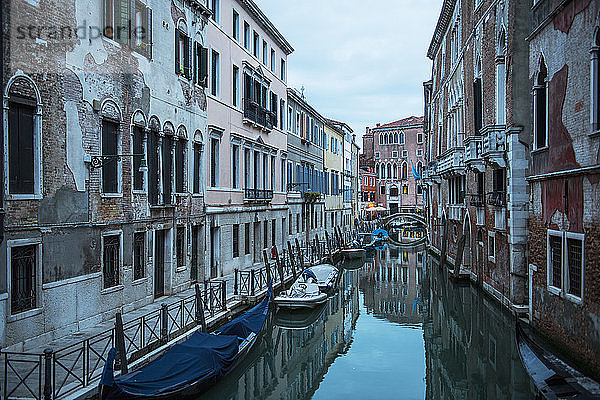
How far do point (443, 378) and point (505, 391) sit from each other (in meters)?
1.34

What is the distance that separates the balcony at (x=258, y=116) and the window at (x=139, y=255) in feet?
23.1

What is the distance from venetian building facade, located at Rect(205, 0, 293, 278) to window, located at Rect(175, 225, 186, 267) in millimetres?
1309

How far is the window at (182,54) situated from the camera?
1273 centimetres

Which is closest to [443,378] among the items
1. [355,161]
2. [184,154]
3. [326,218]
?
[184,154]

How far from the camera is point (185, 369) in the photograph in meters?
7.48

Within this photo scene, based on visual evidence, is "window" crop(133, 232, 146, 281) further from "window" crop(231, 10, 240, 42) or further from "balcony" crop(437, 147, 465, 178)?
"balcony" crop(437, 147, 465, 178)

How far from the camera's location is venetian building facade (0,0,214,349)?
767 centimetres

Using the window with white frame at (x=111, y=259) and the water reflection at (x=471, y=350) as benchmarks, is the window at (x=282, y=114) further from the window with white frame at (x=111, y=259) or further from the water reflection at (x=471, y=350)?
the window with white frame at (x=111, y=259)

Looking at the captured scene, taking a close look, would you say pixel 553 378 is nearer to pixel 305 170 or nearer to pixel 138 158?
pixel 138 158

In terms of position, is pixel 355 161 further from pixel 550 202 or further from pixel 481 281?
pixel 550 202

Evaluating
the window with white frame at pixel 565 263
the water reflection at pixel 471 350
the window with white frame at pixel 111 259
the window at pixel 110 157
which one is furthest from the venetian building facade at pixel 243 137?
the window with white frame at pixel 565 263

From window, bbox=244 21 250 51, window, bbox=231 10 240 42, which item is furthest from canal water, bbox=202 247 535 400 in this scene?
window, bbox=244 21 250 51

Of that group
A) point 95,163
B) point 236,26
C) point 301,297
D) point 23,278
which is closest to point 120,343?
point 23,278

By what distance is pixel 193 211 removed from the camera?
13789mm
